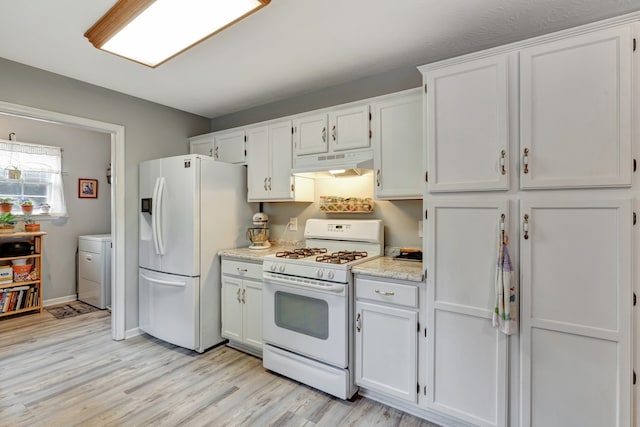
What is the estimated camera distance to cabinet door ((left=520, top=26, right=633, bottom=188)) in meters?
1.42

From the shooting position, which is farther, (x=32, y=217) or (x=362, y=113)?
(x=32, y=217)

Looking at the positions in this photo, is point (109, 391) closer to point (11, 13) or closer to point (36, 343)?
point (36, 343)

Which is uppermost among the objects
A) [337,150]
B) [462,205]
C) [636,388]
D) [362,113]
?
[362,113]

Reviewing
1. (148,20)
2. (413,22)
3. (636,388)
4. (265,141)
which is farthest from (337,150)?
(636,388)

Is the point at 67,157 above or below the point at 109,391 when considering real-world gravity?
above

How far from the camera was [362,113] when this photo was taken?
8.08ft

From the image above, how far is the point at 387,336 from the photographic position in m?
2.03

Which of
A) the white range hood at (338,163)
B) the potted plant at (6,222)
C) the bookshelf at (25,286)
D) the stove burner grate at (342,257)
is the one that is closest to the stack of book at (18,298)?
the bookshelf at (25,286)

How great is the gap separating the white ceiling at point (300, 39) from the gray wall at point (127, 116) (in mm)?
127

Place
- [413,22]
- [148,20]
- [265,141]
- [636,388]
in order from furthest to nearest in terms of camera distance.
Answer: [265,141] → [413,22] → [148,20] → [636,388]

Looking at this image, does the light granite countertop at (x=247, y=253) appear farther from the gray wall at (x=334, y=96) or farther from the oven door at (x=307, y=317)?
the gray wall at (x=334, y=96)

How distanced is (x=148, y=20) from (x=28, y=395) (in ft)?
8.78

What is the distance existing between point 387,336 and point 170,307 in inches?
82.0

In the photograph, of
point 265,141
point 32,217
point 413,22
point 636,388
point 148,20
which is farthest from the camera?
point 32,217
